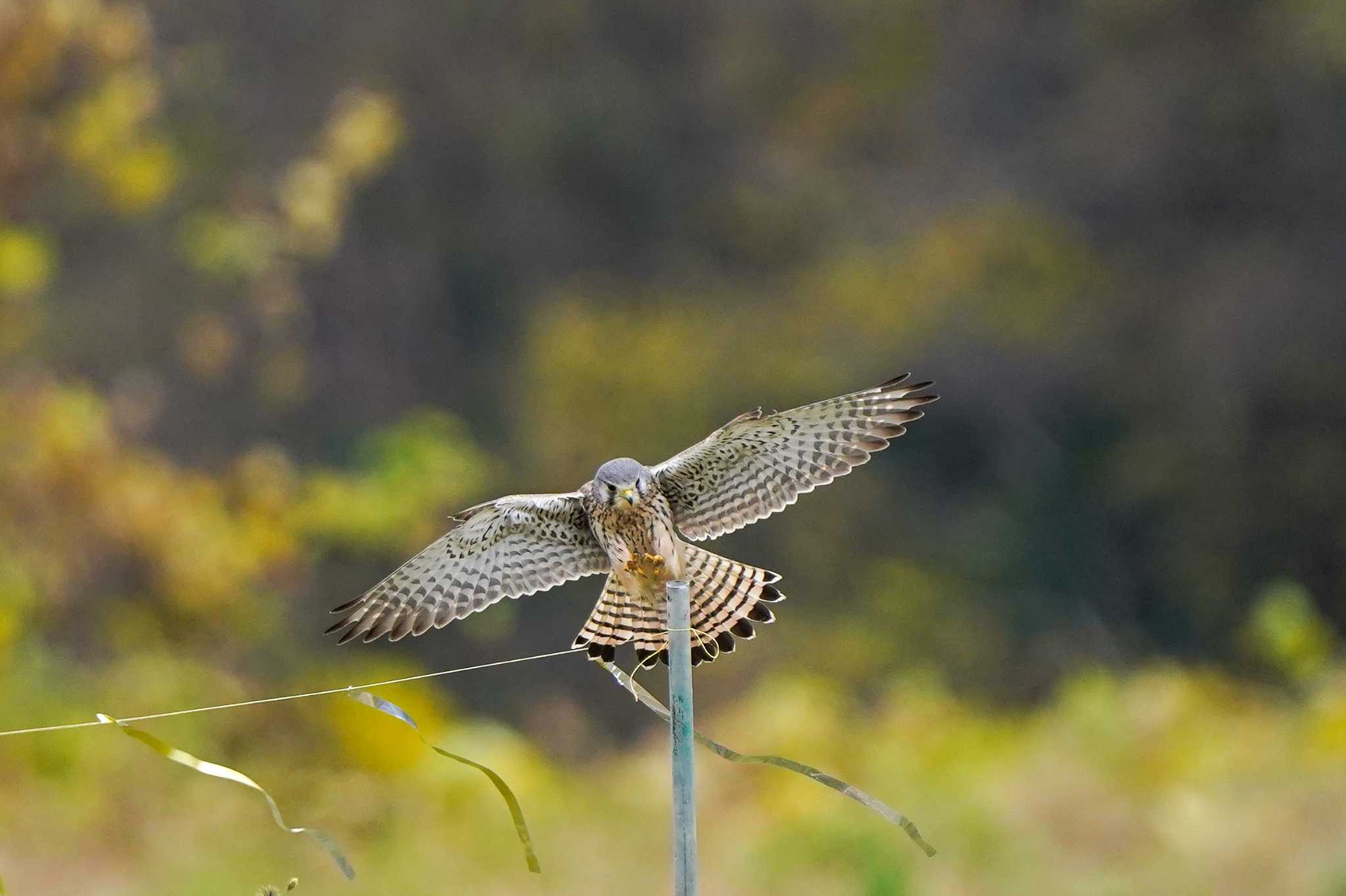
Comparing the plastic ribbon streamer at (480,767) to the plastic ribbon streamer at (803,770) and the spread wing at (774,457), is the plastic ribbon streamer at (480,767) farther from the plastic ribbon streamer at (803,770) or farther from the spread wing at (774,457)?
the spread wing at (774,457)

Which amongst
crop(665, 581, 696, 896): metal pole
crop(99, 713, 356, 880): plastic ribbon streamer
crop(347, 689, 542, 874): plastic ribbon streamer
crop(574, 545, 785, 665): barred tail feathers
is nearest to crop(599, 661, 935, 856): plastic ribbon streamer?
crop(665, 581, 696, 896): metal pole

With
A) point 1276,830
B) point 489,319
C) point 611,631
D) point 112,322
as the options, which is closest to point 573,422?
point 489,319

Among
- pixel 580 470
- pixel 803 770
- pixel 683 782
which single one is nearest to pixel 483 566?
pixel 683 782

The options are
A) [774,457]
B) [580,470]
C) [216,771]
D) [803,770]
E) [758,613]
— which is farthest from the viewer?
[580,470]

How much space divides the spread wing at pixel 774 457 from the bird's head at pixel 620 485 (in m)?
0.09

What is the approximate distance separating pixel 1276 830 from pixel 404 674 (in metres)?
4.53

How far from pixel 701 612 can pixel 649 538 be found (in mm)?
165

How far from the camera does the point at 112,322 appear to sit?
8.66 m

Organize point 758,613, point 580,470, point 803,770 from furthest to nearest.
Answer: point 580,470 → point 758,613 → point 803,770

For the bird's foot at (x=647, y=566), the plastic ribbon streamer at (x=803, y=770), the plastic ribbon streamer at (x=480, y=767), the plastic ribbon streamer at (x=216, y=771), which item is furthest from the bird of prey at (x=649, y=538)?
the plastic ribbon streamer at (x=216, y=771)

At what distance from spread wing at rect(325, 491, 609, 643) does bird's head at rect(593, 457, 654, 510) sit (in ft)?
0.52

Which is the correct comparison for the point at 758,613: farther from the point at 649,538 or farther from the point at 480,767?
the point at 480,767

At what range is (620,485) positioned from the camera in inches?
103

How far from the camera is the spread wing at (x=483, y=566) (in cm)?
271
